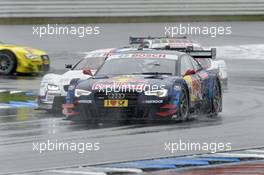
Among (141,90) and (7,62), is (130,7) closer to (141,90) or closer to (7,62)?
(7,62)

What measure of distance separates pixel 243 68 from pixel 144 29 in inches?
438

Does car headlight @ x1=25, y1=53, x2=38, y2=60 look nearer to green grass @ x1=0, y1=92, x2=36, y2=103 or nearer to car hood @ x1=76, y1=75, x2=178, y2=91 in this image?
green grass @ x1=0, y1=92, x2=36, y2=103

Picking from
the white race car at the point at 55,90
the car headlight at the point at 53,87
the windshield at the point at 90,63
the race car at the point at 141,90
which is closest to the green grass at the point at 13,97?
the windshield at the point at 90,63

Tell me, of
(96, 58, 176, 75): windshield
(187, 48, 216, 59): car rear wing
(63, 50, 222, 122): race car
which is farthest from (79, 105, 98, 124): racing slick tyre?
(187, 48, 216, 59): car rear wing

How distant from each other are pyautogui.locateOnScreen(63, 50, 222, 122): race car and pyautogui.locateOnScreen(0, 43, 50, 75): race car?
30.6ft

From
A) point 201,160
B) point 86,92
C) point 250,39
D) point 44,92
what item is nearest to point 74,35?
point 250,39

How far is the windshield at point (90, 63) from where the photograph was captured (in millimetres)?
16984

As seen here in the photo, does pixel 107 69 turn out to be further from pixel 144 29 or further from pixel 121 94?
pixel 144 29

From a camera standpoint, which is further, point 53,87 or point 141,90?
point 53,87

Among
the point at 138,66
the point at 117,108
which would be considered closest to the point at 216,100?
the point at 138,66

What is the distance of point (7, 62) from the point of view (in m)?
23.9

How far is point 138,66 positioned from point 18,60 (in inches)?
393

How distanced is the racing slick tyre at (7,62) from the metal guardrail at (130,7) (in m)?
15.4

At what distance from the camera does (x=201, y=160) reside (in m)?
10.0
